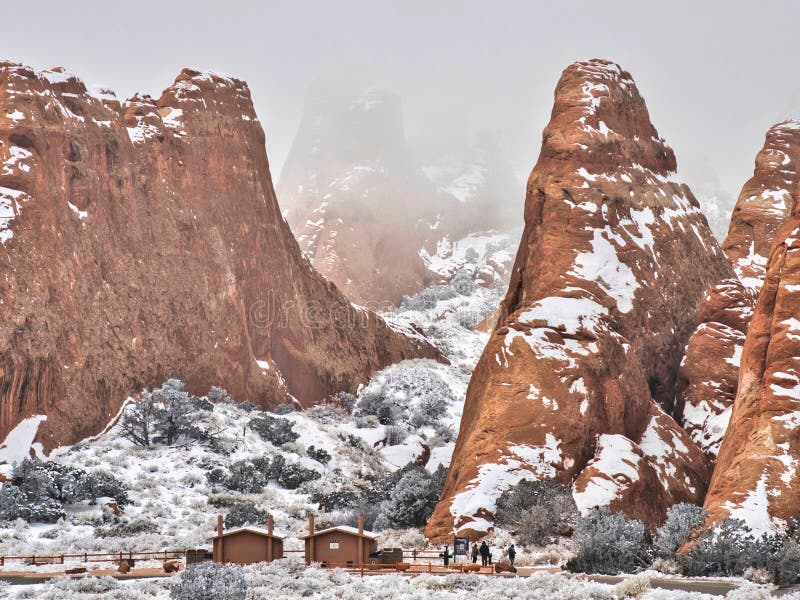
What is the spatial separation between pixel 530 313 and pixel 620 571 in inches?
592

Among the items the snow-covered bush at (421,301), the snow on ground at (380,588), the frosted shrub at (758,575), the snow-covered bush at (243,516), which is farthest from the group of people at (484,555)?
the snow-covered bush at (421,301)

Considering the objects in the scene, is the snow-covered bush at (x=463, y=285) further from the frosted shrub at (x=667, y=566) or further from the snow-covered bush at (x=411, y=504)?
the frosted shrub at (x=667, y=566)

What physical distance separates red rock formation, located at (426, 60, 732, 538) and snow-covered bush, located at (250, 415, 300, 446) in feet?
60.5

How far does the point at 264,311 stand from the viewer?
7850 cm

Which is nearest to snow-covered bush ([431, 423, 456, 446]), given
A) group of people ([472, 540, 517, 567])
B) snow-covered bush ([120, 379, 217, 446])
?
snow-covered bush ([120, 379, 217, 446])

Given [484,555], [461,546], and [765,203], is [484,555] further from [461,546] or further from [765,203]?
[765,203]

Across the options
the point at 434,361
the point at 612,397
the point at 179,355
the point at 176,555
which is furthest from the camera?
the point at 434,361

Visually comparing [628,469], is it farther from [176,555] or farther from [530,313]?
[176,555]

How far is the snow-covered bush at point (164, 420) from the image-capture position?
61.5 m

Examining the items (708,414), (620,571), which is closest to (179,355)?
(708,414)

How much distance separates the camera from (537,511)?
3900 centimetres

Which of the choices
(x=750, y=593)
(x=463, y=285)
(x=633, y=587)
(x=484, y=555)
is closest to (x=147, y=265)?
(x=484, y=555)

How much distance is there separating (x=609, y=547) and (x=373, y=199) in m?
124

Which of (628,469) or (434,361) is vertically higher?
(434,361)
